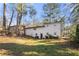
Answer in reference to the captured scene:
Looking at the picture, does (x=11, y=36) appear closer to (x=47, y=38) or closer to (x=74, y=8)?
(x=47, y=38)

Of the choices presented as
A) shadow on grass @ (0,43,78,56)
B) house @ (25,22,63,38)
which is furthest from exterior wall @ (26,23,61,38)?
shadow on grass @ (0,43,78,56)

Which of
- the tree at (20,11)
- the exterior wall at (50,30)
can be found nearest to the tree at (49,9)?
the exterior wall at (50,30)

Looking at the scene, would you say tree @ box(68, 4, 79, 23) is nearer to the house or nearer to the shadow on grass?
the house

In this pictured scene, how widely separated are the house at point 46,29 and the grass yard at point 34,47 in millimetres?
53

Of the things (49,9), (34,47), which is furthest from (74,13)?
(34,47)

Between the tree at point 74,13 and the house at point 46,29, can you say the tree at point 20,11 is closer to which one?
the house at point 46,29

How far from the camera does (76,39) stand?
79.7 inches

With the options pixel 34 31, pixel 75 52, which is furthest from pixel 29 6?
pixel 75 52

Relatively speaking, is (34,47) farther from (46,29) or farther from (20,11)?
(20,11)

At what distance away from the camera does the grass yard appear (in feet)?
6.56

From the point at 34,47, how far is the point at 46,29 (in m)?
0.19

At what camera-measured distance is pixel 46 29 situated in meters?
2.02

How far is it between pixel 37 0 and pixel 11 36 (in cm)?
39

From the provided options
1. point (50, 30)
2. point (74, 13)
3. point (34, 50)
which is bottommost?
point (34, 50)
